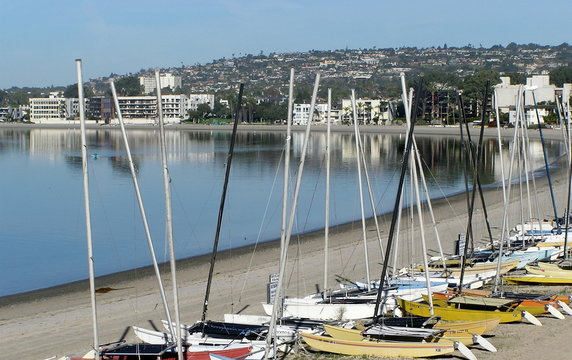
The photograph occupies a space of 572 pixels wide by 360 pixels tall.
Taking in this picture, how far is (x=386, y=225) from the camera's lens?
119 ft

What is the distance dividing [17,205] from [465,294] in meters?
39.8

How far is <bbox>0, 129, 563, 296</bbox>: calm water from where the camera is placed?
114ft

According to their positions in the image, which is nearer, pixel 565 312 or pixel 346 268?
pixel 565 312

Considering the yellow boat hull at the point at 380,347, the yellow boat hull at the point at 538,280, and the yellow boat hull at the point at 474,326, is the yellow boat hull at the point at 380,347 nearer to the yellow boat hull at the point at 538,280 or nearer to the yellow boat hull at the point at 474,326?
the yellow boat hull at the point at 474,326

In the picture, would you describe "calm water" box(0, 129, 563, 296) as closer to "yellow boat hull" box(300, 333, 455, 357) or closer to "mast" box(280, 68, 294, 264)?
"mast" box(280, 68, 294, 264)

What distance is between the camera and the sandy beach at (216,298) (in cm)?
1814

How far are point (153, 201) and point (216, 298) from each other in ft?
102

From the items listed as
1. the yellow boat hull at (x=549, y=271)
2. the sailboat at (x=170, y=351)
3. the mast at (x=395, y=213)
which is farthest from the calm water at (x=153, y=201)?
the sailboat at (x=170, y=351)

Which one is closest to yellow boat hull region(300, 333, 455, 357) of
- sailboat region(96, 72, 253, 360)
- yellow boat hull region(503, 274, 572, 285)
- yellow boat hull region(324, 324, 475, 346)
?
yellow boat hull region(324, 324, 475, 346)

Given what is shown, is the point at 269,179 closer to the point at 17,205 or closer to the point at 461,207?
the point at 17,205

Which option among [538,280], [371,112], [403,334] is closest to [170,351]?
[403,334]

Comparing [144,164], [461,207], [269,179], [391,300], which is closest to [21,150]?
[144,164]

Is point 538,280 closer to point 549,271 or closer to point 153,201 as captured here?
point 549,271

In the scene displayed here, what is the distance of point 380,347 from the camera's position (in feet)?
53.7
